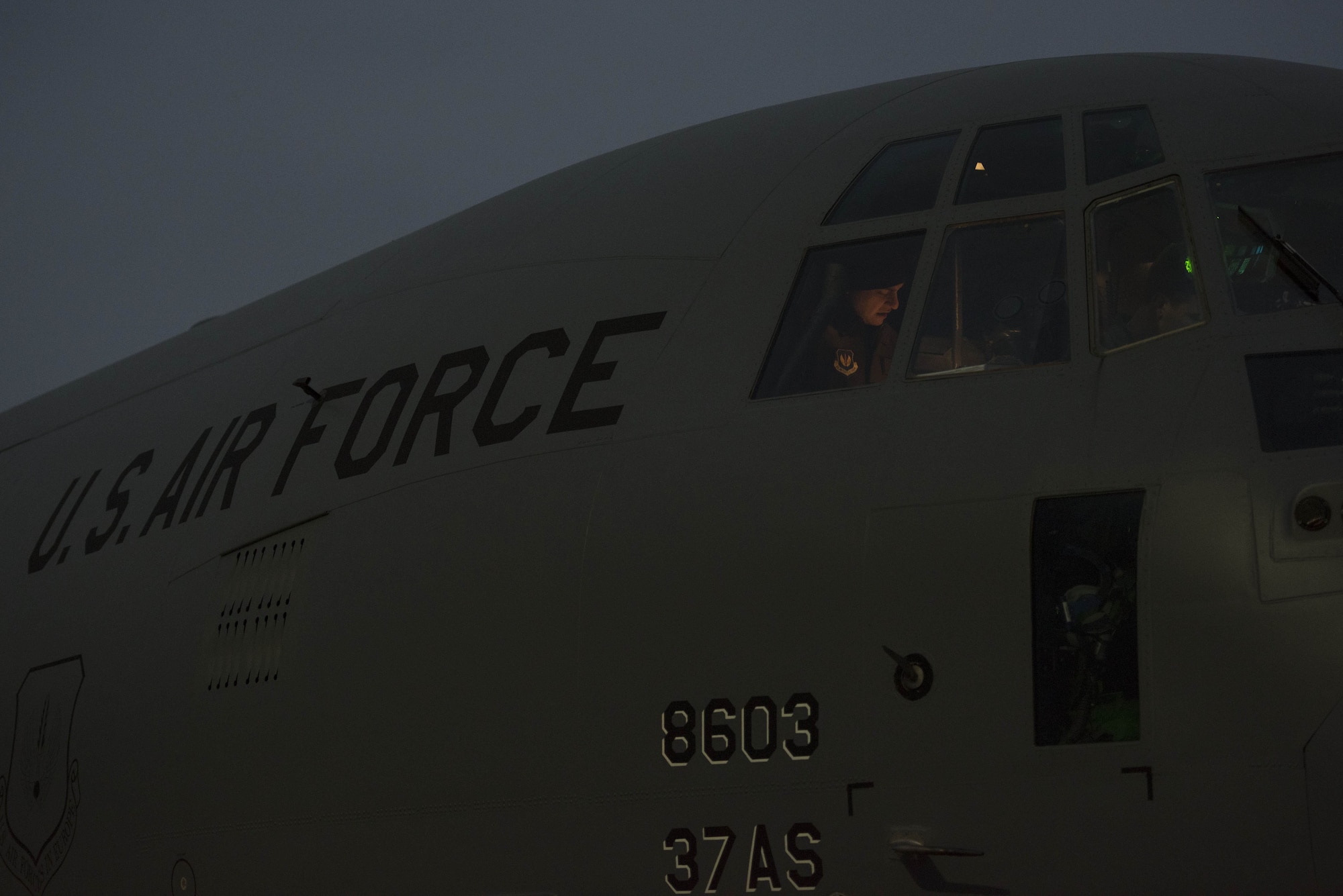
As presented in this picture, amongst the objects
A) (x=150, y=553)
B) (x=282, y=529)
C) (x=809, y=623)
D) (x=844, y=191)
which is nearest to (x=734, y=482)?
(x=809, y=623)

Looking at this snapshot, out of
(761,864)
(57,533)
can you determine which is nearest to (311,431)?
(57,533)

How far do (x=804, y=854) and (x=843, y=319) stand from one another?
2.58m

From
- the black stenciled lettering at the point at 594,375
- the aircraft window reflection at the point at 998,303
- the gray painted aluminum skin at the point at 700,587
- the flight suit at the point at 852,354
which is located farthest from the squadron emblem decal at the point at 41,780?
the aircraft window reflection at the point at 998,303

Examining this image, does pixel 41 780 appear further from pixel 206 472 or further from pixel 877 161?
pixel 877 161

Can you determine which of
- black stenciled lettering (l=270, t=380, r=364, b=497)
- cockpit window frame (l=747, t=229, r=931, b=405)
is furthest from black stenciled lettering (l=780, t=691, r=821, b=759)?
black stenciled lettering (l=270, t=380, r=364, b=497)

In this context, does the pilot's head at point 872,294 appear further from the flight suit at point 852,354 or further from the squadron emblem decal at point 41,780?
the squadron emblem decal at point 41,780

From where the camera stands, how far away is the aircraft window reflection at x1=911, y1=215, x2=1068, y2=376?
616 cm

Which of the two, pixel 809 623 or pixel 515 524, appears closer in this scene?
pixel 809 623

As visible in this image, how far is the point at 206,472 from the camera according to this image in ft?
31.4

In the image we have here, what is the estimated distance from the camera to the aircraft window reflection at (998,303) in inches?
243

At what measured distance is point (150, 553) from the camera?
9.49m

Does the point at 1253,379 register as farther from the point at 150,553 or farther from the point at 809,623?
the point at 150,553

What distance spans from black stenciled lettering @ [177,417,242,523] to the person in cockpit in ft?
15.7

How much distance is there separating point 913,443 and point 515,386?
2557 millimetres
